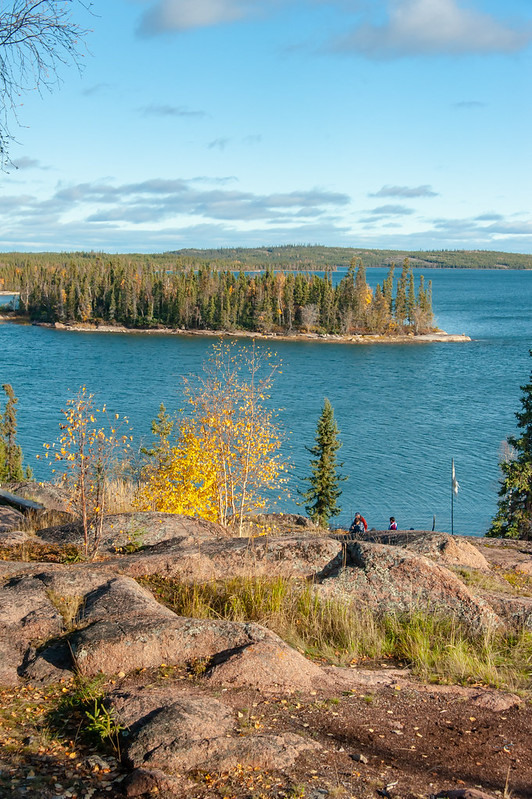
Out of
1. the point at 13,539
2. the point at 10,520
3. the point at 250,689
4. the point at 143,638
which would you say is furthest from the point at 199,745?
the point at 10,520

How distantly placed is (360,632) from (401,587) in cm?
92

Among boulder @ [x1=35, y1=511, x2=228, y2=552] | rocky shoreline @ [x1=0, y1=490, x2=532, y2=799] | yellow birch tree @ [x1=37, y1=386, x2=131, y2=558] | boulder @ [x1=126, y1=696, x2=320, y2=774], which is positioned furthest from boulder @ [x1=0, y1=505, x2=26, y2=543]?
boulder @ [x1=126, y1=696, x2=320, y2=774]

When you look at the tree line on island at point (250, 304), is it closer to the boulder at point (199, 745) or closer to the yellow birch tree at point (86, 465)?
the yellow birch tree at point (86, 465)

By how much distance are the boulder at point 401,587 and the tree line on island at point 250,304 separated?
4665 inches

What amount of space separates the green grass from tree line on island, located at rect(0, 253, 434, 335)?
119 m

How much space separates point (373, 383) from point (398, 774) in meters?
75.8

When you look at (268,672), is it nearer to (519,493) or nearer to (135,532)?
(135,532)

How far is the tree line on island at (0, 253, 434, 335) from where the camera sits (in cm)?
12625

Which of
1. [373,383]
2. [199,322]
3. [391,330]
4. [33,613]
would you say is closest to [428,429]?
[373,383]

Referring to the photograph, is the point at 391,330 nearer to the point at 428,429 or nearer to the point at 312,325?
the point at 312,325

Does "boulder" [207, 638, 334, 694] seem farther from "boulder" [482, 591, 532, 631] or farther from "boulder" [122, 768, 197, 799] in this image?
"boulder" [482, 591, 532, 631]

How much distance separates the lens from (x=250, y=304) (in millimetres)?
132125

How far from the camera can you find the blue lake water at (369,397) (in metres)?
41.9

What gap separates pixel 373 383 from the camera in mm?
79062
